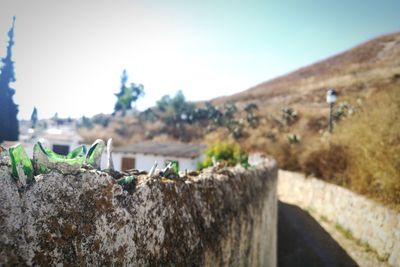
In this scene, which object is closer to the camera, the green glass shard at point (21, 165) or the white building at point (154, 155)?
the green glass shard at point (21, 165)

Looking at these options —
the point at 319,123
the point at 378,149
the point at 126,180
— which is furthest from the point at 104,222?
the point at 319,123

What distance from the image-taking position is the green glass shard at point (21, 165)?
1103 millimetres

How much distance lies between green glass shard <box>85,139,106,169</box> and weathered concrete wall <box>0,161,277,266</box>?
0.12m

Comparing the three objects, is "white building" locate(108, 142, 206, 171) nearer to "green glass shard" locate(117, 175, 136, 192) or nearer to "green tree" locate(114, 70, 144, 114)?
"green glass shard" locate(117, 175, 136, 192)

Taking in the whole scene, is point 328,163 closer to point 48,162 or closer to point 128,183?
point 128,183

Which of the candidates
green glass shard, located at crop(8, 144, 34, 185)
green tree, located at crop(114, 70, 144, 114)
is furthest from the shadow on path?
green tree, located at crop(114, 70, 144, 114)

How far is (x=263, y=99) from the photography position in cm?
5550

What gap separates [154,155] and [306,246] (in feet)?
51.3

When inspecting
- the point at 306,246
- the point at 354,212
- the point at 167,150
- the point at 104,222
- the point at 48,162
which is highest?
the point at 48,162

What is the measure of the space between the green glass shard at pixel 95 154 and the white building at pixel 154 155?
20739 millimetres

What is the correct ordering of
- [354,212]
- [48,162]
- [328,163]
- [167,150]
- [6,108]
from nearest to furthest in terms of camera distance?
[48,162]
[6,108]
[354,212]
[328,163]
[167,150]

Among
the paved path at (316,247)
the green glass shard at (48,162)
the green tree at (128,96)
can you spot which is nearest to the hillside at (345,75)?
the green tree at (128,96)

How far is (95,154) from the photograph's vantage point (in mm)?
1472

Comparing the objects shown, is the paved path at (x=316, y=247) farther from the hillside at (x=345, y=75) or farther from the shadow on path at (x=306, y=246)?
the hillside at (x=345, y=75)
